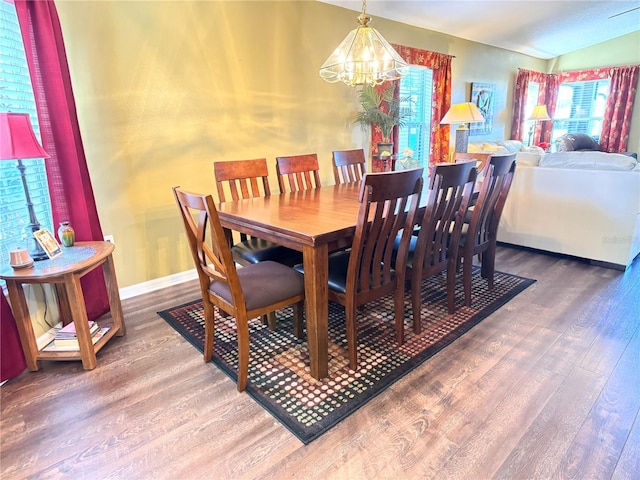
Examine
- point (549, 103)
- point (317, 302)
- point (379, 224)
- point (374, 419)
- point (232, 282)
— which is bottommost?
point (374, 419)

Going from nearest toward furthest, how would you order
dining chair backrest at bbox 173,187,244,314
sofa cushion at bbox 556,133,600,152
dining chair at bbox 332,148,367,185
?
dining chair backrest at bbox 173,187,244,314
dining chair at bbox 332,148,367,185
sofa cushion at bbox 556,133,600,152

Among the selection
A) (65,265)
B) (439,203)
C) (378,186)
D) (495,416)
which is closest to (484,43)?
(439,203)

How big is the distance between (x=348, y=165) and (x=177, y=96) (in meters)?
1.47

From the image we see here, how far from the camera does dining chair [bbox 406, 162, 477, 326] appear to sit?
1983mm

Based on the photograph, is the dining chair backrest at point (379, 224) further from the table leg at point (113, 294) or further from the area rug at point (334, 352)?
the table leg at point (113, 294)

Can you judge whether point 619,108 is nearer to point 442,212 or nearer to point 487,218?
point 487,218

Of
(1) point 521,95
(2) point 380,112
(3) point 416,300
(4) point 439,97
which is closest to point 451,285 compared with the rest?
(3) point 416,300

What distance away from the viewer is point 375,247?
1.82 meters

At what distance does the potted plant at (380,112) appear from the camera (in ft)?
13.6

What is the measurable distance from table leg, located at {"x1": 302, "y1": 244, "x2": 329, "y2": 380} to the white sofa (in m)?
2.74

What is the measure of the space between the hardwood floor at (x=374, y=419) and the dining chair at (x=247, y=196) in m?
0.65

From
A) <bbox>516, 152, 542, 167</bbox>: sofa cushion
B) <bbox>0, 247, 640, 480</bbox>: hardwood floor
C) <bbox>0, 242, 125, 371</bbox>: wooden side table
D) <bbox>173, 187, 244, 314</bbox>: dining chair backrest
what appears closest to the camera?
<bbox>0, 247, 640, 480</bbox>: hardwood floor

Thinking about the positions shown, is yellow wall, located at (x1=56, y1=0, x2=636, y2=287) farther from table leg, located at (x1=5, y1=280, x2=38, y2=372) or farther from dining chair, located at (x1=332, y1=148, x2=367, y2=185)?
table leg, located at (x1=5, y1=280, x2=38, y2=372)

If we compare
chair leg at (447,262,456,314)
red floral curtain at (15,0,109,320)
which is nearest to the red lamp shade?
red floral curtain at (15,0,109,320)
